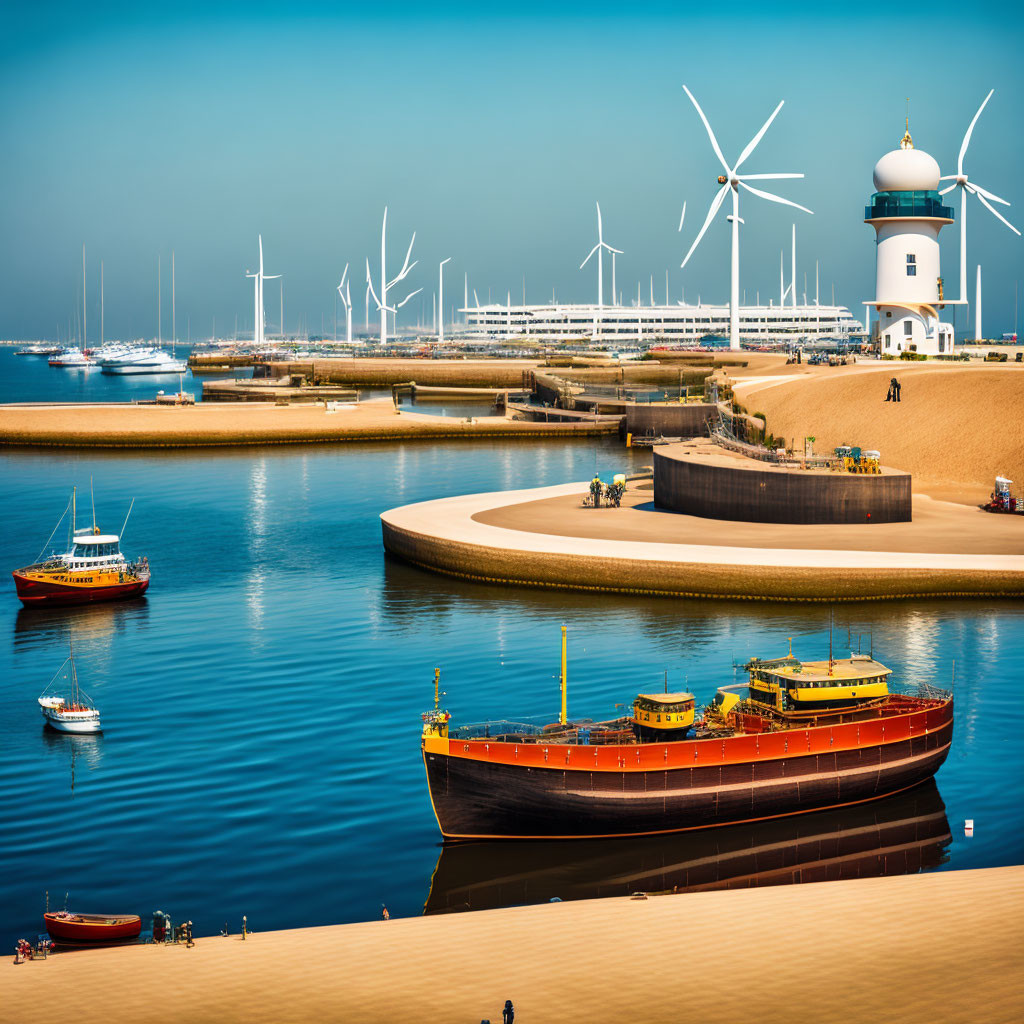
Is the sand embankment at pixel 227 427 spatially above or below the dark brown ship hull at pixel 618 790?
above

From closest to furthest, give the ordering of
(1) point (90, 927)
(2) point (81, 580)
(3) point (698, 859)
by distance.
Answer: (1) point (90, 927)
(3) point (698, 859)
(2) point (81, 580)

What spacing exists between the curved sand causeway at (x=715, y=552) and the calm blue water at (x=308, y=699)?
136cm

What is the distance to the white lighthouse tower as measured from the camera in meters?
127

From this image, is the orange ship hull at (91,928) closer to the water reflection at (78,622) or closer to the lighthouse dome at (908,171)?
the water reflection at (78,622)

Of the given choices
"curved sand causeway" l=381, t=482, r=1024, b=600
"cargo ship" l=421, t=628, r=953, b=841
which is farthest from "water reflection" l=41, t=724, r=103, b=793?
"curved sand causeway" l=381, t=482, r=1024, b=600

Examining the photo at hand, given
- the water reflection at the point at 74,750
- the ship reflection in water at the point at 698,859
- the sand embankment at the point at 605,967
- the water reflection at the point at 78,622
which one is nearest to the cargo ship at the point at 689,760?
the ship reflection in water at the point at 698,859

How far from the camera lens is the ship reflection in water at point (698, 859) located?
32906mm

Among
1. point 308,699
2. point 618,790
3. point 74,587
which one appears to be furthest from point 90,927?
point 74,587

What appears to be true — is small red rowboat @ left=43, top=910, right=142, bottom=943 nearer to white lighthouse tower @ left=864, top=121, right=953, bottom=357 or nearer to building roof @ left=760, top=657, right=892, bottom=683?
building roof @ left=760, top=657, right=892, bottom=683

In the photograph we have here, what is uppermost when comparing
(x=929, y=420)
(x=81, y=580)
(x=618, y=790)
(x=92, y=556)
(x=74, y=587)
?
(x=929, y=420)

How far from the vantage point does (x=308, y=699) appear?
47719 mm

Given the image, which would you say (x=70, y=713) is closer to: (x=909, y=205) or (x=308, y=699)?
(x=308, y=699)

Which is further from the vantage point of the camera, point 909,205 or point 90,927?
point 909,205

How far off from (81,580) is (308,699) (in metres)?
25.5
